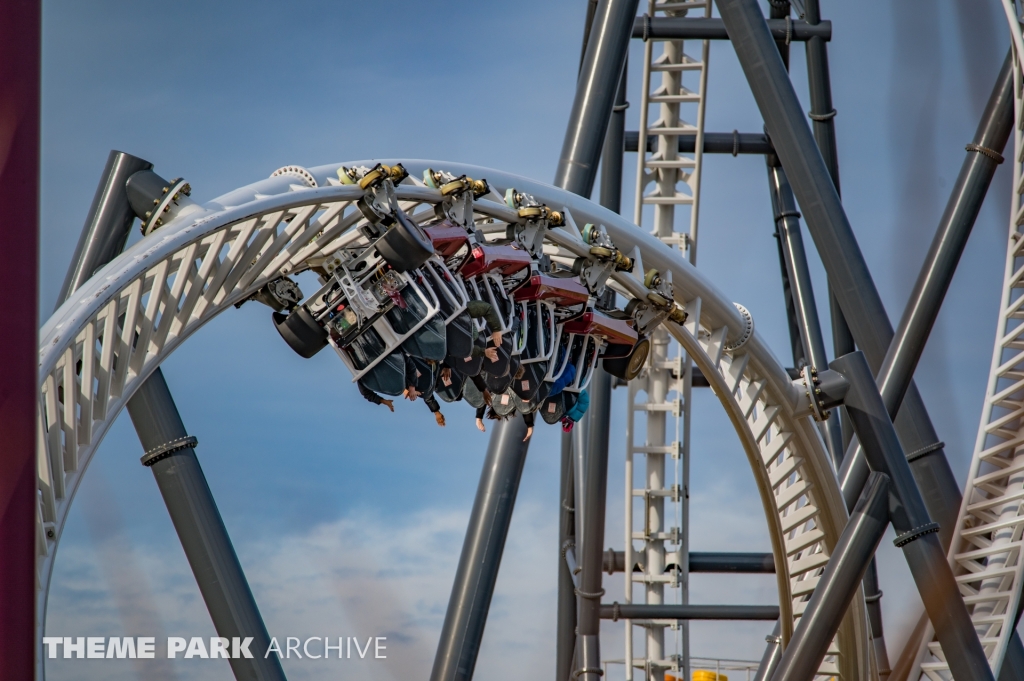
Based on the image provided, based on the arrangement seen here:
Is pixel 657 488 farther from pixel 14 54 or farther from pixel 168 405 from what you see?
pixel 14 54

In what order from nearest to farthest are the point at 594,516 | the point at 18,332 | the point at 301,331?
1. the point at 18,332
2. the point at 301,331
3. the point at 594,516

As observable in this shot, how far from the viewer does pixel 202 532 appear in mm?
7352

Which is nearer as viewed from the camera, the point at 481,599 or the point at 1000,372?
the point at 481,599

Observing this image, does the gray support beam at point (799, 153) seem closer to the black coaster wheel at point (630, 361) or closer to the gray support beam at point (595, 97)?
the gray support beam at point (595, 97)

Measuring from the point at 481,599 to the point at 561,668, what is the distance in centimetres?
453

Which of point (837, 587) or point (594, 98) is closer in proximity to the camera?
point (837, 587)

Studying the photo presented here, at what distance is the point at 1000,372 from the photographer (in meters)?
13.7

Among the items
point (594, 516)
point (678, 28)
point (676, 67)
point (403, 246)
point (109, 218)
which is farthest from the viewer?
point (676, 67)

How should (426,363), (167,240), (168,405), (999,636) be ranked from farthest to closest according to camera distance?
(999,636)
(168,405)
(426,363)
(167,240)

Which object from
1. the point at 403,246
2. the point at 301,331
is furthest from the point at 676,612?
the point at 403,246

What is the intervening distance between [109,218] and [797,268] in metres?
9.78

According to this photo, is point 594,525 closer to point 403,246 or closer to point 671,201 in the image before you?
point 671,201

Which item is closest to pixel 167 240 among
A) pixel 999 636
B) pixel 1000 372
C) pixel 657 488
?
pixel 657 488

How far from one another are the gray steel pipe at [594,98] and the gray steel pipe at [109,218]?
3.77 m
